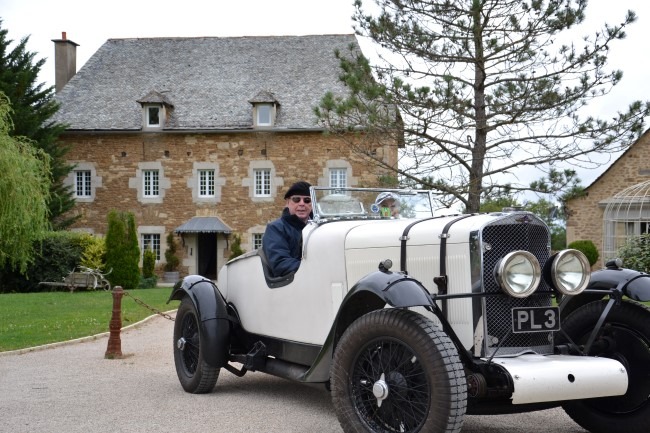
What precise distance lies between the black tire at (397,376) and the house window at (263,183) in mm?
25017

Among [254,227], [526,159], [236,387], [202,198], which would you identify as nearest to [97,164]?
[202,198]

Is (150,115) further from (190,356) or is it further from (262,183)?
(190,356)

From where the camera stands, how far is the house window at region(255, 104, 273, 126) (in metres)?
29.2

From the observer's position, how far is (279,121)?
95.6 ft

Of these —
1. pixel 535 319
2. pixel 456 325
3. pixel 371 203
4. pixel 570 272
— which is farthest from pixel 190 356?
pixel 570 272

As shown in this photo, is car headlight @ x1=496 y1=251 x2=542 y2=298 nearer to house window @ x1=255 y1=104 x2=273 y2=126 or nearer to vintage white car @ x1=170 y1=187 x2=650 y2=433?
vintage white car @ x1=170 y1=187 x2=650 y2=433

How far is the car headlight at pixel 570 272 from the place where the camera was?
488cm

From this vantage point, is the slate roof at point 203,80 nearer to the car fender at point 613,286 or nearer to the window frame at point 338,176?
the window frame at point 338,176

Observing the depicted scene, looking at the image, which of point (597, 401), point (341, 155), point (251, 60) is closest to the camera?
point (597, 401)

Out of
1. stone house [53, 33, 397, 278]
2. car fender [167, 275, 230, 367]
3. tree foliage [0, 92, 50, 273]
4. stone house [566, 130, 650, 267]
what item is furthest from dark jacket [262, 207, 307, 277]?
stone house [53, 33, 397, 278]

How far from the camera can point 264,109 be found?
29.4 m

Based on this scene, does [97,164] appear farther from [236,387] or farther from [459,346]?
[459,346]

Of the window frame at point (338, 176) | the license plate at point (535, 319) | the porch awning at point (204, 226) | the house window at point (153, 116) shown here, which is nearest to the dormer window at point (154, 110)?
the house window at point (153, 116)

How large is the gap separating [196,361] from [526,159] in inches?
443
